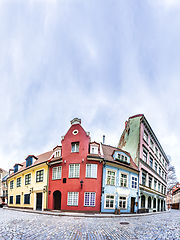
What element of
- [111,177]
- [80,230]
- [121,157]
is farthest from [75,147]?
[80,230]

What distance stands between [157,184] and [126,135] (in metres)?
13.9

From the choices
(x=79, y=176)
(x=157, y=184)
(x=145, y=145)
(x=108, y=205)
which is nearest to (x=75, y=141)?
(x=79, y=176)

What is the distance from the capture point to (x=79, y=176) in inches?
885

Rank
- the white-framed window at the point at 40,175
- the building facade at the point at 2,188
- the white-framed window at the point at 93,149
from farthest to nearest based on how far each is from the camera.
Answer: the building facade at the point at 2,188 → the white-framed window at the point at 40,175 → the white-framed window at the point at 93,149

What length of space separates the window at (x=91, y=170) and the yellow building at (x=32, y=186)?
6097mm

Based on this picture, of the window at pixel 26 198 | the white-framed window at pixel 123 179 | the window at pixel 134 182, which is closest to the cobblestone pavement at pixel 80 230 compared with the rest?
the white-framed window at pixel 123 179

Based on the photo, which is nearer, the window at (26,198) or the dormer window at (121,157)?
the dormer window at (121,157)

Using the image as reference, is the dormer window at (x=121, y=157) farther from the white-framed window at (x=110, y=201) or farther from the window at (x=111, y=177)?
the white-framed window at (x=110, y=201)

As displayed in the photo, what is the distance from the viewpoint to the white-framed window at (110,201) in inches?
892

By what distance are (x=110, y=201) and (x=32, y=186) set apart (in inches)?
474

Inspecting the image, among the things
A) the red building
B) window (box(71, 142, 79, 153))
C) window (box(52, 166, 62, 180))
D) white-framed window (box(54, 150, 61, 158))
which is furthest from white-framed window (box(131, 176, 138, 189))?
white-framed window (box(54, 150, 61, 158))

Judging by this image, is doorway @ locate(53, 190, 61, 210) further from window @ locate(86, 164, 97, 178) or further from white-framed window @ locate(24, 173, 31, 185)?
white-framed window @ locate(24, 173, 31, 185)

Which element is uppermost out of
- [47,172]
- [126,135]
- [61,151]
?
[126,135]

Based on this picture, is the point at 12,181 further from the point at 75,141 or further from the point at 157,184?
the point at 157,184
